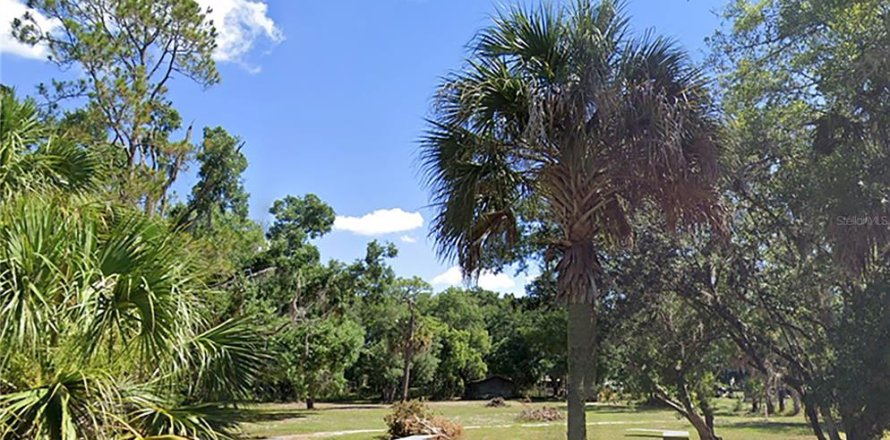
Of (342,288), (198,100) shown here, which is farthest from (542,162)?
(342,288)

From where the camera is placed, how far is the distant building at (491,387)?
47.7m

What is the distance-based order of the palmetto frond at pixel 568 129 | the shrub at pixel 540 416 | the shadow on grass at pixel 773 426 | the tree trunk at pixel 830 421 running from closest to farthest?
the palmetto frond at pixel 568 129, the tree trunk at pixel 830 421, the shadow on grass at pixel 773 426, the shrub at pixel 540 416

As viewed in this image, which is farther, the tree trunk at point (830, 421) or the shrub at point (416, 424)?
the shrub at point (416, 424)

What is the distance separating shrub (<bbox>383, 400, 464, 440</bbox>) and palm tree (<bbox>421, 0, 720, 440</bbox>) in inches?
493

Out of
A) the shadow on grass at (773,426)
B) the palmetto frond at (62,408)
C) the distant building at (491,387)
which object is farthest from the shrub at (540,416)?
the palmetto frond at (62,408)

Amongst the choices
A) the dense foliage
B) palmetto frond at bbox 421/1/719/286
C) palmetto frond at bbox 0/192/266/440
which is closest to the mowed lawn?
the dense foliage

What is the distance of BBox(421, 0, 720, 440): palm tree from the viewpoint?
5.89 m

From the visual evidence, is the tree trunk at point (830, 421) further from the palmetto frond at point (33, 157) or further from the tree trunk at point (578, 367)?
the palmetto frond at point (33, 157)

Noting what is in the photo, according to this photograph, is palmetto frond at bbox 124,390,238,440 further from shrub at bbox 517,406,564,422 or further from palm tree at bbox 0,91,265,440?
shrub at bbox 517,406,564,422

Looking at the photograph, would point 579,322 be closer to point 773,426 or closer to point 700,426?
point 700,426

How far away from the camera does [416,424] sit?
18281 millimetres

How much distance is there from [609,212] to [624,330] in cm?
436

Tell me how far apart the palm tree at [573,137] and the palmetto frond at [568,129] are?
0.01 m

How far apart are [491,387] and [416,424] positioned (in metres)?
31.1
